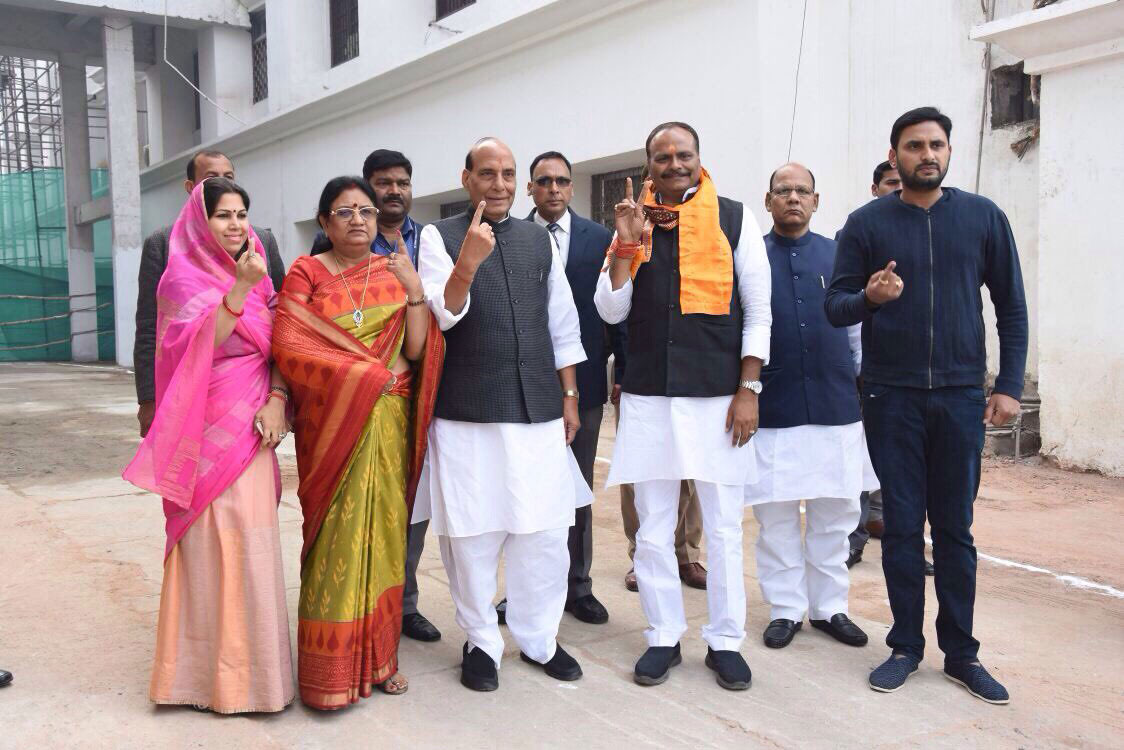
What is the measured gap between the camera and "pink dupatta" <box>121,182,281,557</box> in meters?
2.92

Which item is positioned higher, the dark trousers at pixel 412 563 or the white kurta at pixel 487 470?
the white kurta at pixel 487 470

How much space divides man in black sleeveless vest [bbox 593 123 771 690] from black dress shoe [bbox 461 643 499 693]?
479mm

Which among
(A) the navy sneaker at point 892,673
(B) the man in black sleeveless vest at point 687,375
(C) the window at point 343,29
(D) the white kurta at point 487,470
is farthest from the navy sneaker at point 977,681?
(C) the window at point 343,29

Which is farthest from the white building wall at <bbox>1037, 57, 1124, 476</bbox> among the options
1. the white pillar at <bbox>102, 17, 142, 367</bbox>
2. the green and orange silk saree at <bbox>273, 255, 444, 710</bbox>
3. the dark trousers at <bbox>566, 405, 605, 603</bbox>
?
the white pillar at <bbox>102, 17, 142, 367</bbox>

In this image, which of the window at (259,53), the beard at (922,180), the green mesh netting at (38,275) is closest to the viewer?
the beard at (922,180)

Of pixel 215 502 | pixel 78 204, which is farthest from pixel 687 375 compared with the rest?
pixel 78 204

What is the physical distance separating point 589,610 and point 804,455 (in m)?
1.04

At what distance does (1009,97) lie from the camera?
730 centimetres

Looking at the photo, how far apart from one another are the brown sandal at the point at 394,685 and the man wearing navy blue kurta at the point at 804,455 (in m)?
1.34

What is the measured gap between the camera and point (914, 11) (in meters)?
7.74

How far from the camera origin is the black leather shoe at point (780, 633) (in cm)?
357

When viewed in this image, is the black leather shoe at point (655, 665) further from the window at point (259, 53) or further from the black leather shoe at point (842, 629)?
the window at point (259, 53)

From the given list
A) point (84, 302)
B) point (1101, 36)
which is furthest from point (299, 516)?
point (84, 302)

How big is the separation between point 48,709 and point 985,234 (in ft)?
10.8
